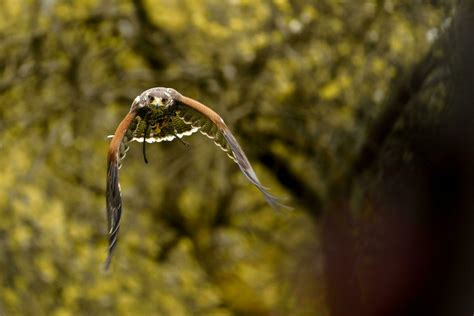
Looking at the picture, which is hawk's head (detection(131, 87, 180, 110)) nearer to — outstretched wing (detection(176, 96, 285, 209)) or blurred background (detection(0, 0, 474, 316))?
outstretched wing (detection(176, 96, 285, 209))

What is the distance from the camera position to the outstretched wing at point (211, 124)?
12.3 ft

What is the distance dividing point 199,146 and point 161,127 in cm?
497

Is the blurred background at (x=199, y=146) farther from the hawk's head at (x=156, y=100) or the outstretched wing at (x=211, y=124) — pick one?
the hawk's head at (x=156, y=100)

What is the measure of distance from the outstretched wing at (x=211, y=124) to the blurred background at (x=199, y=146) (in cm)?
456

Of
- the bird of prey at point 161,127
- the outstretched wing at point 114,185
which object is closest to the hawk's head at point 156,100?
the bird of prey at point 161,127

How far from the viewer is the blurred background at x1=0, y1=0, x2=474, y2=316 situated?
8.72 m

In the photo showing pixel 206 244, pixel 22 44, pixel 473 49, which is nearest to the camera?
pixel 473 49

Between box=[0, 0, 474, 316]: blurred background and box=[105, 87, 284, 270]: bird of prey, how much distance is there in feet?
15.0

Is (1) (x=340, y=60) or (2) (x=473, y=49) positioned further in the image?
(1) (x=340, y=60)

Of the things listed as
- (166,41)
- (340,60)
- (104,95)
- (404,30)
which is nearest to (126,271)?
(104,95)

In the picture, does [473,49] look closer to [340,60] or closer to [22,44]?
[340,60]

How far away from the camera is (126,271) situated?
904 cm

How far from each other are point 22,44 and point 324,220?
3.41m

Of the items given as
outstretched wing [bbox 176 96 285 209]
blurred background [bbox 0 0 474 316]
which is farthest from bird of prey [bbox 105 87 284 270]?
blurred background [bbox 0 0 474 316]
